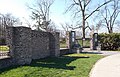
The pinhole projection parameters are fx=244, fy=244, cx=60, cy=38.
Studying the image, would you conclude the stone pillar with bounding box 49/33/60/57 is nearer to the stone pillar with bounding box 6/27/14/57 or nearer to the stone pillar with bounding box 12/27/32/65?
the stone pillar with bounding box 12/27/32/65

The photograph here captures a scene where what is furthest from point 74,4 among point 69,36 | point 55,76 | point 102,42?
point 55,76

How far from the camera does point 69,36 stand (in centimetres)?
2709

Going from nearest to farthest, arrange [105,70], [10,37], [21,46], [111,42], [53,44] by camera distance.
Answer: [105,70], [10,37], [21,46], [53,44], [111,42]

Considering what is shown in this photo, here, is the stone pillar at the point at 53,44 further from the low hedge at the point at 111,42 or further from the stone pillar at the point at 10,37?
the low hedge at the point at 111,42

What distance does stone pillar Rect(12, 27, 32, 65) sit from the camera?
12656mm

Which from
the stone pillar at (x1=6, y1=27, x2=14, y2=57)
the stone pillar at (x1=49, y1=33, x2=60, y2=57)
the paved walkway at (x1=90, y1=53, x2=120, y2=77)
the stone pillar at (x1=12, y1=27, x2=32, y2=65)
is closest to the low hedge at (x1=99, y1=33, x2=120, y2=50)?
the stone pillar at (x1=49, y1=33, x2=60, y2=57)

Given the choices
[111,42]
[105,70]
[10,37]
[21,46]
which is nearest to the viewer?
[105,70]

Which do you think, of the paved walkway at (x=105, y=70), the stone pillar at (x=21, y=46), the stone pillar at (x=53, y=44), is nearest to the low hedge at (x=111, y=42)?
the stone pillar at (x=53, y=44)

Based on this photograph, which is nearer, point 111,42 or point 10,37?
point 10,37

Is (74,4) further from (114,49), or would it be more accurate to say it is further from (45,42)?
(45,42)

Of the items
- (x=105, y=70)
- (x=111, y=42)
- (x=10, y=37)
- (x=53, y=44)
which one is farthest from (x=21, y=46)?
(x=111, y=42)

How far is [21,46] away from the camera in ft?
42.3

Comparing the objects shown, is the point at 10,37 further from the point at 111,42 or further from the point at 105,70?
the point at 111,42

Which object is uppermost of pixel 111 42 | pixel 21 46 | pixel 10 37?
pixel 10 37
